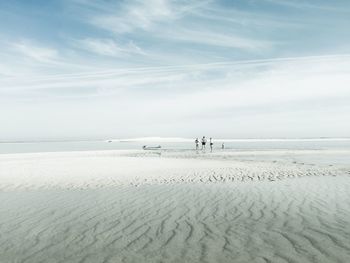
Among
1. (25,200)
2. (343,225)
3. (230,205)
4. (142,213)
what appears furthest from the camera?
(25,200)

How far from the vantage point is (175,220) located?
10.0m

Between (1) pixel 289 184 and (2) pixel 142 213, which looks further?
(1) pixel 289 184

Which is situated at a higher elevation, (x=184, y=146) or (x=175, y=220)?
(x=184, y=146)

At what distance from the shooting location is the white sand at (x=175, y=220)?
23.9 ft

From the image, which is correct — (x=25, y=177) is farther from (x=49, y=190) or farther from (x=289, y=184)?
(x=289, y=184)

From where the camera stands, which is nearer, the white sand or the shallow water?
the white sand

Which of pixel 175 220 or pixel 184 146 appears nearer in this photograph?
pixel 175 220

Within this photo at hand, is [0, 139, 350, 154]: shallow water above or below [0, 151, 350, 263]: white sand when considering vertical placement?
above

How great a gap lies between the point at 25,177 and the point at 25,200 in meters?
7.01

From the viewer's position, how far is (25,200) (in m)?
13.2

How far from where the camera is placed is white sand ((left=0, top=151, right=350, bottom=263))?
7270mm

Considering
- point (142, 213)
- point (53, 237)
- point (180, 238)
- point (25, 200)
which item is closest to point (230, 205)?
point (142, 213)

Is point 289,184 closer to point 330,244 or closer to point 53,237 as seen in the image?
point 330,244

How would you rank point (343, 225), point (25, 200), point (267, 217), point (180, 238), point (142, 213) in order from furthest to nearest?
1. point (25, 200)
2. point (142, 213)
3. point (267, 217)
4. point (343, 225)
5. point (180, 238)
